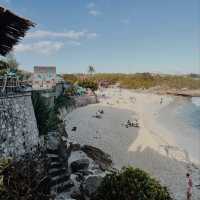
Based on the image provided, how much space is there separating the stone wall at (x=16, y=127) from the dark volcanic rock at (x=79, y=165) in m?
2.78

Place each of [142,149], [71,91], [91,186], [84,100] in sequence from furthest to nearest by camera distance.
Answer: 1. [84,100]
2. [71,91]
3. [142,149]
4. [91,186]

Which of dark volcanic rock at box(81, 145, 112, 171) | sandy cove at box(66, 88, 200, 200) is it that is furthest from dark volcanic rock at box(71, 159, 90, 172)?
sandy cove at box(66, 88, 200, 200)

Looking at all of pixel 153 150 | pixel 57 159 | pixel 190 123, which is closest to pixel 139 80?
pixel 190 123

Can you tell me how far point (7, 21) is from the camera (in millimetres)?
8852

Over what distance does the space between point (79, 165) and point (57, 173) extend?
9.26ft

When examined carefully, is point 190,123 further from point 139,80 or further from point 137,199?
point 139,80

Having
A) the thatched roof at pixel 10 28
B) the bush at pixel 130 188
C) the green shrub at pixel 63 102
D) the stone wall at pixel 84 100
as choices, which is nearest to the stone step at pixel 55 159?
the bush at pixel 130 188

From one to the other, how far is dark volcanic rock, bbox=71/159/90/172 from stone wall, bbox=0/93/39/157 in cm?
278

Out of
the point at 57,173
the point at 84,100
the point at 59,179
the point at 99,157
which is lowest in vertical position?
the point at 99,157

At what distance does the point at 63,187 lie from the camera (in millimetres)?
11258

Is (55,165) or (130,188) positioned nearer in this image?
(130,188)

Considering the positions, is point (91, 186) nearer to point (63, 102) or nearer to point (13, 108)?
point (13, 108)

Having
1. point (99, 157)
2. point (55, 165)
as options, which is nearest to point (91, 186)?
point (55, 165)

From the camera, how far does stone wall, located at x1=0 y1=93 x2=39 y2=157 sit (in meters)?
9.66
